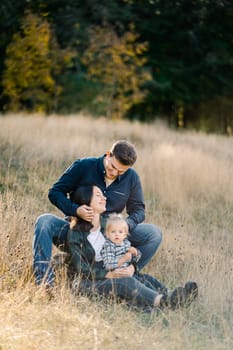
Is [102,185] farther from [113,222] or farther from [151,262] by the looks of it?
[151,262]

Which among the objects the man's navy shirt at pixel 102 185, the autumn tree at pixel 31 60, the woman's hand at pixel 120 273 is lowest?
the woman's hand at pixel 120 273

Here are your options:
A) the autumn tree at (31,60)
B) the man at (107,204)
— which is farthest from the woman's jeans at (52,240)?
the autumn tree at (31,60)

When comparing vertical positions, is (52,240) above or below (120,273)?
above

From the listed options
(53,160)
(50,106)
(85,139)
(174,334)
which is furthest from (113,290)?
(50,106)

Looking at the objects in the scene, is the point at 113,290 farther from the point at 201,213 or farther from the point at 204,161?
the point at 204,161

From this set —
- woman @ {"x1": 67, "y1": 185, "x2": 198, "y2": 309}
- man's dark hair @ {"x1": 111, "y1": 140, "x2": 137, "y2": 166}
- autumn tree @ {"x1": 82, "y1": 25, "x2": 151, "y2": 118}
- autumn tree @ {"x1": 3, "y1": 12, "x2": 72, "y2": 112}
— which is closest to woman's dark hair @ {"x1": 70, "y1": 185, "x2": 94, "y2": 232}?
woman @ {"x1": 67, "y1": 185, "x2": 198, "y2": 309}

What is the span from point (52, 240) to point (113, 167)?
0.72 metres

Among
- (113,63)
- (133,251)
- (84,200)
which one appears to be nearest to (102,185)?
(84,200)

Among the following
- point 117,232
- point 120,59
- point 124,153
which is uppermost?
point 120,59

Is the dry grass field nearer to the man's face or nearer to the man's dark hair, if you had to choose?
the man's face

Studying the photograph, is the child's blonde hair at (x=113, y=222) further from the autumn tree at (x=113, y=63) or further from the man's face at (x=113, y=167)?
the autumn tree at (x=113, y=63)

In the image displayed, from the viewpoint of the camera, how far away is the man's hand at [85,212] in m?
4.65

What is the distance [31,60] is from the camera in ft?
60.4

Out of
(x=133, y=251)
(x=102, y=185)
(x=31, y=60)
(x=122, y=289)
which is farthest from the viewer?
(x=31, y=60)
